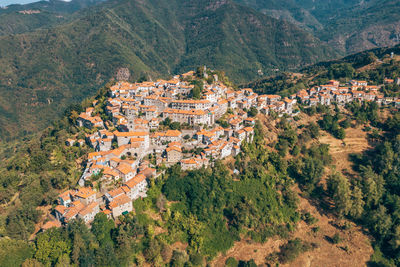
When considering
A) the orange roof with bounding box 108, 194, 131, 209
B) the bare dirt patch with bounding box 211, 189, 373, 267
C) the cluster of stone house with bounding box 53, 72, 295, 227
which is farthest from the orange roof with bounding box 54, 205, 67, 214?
the bare dirt patch with bounding box 211, 189, 373, 267

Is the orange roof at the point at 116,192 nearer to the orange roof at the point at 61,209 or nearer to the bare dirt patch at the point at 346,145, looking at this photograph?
the orange roof at the point at 61,209

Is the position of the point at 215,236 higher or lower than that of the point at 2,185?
lower

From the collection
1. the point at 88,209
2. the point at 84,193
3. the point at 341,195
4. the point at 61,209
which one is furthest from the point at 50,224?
the point at 341,195

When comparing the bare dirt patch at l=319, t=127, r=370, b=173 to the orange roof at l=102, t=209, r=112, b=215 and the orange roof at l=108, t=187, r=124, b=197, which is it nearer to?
the orange roof at l=108, t=187, r=124, b=197

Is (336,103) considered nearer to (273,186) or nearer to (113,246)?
(273,186)

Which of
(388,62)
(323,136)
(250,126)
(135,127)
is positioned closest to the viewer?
(135,127)

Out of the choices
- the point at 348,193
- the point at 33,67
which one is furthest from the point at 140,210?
the point at 33,67

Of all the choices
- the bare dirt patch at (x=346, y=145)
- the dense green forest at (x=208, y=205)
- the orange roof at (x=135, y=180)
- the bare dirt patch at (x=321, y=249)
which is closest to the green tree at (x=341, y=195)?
the dense green forest at (x=208, y=205)

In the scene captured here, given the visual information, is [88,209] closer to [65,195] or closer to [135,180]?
[65,195]
